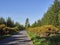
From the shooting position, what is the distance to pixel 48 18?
88.1m

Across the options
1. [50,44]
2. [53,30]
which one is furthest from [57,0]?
[50,44]

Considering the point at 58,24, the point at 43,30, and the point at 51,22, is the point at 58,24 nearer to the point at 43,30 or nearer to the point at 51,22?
the point at 51,22

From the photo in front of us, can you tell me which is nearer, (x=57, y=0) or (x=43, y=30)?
(x=43, y=30)

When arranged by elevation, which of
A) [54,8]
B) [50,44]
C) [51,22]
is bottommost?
[50,44]

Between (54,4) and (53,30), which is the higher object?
(54,4)

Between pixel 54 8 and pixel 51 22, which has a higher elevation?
pixel 54 8

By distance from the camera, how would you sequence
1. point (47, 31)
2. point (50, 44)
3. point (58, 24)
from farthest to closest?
1. point (58, 24)
2. point (47, 31)
3. point (50, 44)

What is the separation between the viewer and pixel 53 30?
143 ft

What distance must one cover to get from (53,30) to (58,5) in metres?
44.0

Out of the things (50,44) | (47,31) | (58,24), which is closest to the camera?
(50,44)

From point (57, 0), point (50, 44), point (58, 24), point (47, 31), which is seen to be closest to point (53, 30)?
point (47, 31)

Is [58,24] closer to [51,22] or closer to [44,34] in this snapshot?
[51,22]

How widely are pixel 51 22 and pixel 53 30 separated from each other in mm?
42513

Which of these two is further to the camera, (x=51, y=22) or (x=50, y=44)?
(x=51, y=22)
